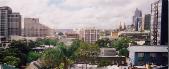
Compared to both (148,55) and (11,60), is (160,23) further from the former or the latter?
(11,60)

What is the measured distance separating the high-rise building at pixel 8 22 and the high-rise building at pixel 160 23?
5.84 metres

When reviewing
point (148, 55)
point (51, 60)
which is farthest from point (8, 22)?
point (148, 55)

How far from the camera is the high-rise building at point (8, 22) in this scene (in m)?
12.9

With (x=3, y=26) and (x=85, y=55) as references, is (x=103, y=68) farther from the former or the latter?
(x=3, y=26)

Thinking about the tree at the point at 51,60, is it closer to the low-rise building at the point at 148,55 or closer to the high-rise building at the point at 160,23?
the low-rise building at the point at 148,55

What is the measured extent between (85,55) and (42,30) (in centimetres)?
1114

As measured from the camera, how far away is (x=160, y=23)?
7.29 metres

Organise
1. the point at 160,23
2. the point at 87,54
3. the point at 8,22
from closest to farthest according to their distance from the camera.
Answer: the point at 87,54 < the point at 160,23 < the point at 8,22

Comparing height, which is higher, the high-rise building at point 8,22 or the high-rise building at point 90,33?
the high-rise building at point 8,22

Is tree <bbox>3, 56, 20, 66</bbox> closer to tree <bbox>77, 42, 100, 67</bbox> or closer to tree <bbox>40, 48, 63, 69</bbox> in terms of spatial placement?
tree <bbox>40, 48, 63, 69</bbox>

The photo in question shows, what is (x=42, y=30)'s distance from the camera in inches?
699

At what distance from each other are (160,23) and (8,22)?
764 centimetres

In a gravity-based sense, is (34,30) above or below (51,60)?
above

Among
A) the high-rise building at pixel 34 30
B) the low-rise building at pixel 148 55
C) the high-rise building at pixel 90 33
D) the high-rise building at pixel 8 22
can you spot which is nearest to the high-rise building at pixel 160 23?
the low-rise building at pixel 148 55
